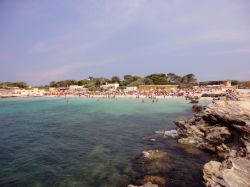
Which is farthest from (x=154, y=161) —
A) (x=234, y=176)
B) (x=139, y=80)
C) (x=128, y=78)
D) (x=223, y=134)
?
(x=128, y=78)

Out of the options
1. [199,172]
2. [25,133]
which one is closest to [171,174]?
[199,172]

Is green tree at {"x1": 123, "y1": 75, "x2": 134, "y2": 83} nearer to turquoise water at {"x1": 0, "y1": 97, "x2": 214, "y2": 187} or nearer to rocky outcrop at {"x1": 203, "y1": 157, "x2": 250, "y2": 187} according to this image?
turquoise water at {"x1": 0, "y1": 97, "x2": 214, "y2": 187}

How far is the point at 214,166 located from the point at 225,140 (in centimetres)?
484

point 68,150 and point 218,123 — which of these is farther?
point 218,123

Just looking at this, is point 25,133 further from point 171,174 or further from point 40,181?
point 171,174

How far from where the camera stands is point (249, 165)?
7.47 m

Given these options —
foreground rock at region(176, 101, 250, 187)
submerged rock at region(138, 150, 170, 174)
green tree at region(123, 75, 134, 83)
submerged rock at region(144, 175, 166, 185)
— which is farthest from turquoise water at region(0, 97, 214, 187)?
green tree at region(123, 75, 134, 83)

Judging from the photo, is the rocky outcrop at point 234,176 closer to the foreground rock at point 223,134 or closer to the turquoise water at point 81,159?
the foreground rock at point 223,134

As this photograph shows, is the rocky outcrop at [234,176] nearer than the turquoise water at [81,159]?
Yes

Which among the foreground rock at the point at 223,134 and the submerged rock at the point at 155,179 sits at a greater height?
the foreground rock at the point at 223,134

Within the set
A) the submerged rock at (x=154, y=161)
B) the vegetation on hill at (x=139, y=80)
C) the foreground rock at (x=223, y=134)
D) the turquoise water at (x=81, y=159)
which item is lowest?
the turquoise water at (x=81, y=159)

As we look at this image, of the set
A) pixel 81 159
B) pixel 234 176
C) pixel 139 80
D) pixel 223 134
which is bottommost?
pixel 81 159

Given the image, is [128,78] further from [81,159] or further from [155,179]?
[155,179]

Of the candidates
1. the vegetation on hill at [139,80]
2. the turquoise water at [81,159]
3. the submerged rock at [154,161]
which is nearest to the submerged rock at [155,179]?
the turquoise water at [81,159]
